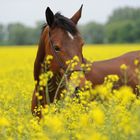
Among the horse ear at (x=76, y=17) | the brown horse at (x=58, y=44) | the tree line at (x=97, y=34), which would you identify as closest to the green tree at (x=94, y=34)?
the tree line at (x=97, y=34)

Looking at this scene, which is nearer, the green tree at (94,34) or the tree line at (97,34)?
the tree line at (97,34)

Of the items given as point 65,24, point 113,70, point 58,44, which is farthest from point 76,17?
point 113,70

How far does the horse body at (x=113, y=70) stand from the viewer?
8.35 m

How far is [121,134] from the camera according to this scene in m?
3.89

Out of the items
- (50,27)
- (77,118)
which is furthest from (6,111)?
(50,27)

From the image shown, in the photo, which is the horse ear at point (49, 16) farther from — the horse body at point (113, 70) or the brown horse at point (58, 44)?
the horse body at point (113, 70)

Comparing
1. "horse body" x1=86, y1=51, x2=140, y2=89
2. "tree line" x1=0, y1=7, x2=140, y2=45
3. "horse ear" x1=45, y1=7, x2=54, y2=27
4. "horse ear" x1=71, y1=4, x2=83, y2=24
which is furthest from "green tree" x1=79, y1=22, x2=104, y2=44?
"horse ear" x1=45, y1=7, x2=54, y2=27

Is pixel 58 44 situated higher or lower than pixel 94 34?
higher

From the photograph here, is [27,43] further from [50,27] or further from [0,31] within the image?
[50,27]

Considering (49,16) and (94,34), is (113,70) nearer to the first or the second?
(49,16)

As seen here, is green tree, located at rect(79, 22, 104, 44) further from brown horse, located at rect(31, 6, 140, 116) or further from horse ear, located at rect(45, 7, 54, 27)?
horse ear, located at rect(45, 7, 54, 27)

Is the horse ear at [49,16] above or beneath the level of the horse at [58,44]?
above

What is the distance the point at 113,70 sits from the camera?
867 cm

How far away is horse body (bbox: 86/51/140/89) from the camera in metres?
8.35
